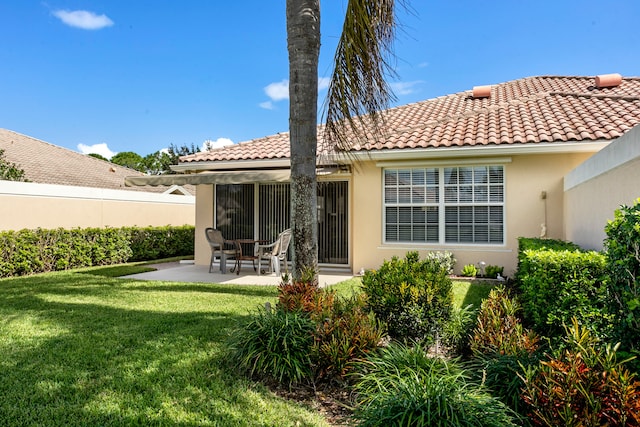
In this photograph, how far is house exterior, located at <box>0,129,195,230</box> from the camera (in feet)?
55.5

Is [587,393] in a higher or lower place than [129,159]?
lower

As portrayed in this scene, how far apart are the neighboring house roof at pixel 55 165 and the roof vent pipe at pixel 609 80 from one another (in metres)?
28.4

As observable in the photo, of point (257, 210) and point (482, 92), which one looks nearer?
point (257, 210)

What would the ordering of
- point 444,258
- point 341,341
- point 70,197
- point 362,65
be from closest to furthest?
point 341,341 → point 362,65 → point 444,258 → point 70,197

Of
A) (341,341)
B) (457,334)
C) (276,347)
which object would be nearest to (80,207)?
(276,347)

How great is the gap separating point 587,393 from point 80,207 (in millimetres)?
20817

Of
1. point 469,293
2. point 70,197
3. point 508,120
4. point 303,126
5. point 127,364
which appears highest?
point 508,120

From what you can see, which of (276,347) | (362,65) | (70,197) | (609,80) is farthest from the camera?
(70,197)

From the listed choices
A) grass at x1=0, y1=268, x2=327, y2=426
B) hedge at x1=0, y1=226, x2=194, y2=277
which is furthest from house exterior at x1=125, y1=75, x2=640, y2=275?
grass at x1=0, y1=268, x2=327, y2=426

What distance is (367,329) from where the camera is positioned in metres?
Result: 5.42

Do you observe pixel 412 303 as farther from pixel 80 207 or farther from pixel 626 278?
pixel 80 207

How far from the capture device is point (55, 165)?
2836 centimetres

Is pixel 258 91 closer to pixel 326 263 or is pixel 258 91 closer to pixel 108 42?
pixel 108 42

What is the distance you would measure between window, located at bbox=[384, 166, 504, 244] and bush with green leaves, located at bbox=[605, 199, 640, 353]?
10611mm
